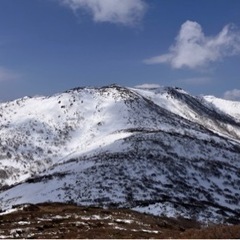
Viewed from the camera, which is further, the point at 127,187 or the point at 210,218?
the point at 127,187

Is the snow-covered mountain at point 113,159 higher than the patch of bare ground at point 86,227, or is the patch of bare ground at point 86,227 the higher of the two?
the snow-covered mountain at point 113,159

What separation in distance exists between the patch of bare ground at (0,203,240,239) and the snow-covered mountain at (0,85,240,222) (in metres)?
14.0

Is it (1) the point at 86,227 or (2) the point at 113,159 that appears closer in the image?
(1) the point at 86,227

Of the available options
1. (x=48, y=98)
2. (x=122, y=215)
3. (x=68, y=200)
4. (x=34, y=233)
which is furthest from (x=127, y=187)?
Answer: (x=48, y=98)

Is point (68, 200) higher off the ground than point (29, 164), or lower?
lower

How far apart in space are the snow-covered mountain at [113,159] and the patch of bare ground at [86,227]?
552 inches

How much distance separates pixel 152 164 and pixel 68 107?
86724 mm

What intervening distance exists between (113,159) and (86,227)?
172ft

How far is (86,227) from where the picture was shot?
115 feet

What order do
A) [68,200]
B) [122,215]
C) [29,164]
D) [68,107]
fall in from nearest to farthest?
[122,215] → [68,200] → [29,164] → [68,107]

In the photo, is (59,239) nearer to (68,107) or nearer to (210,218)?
(210,218)

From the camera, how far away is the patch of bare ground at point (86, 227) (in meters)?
24.5

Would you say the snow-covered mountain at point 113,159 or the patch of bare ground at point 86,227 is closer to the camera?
the patch of bare ground at point 86,227

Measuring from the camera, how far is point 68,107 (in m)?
168
